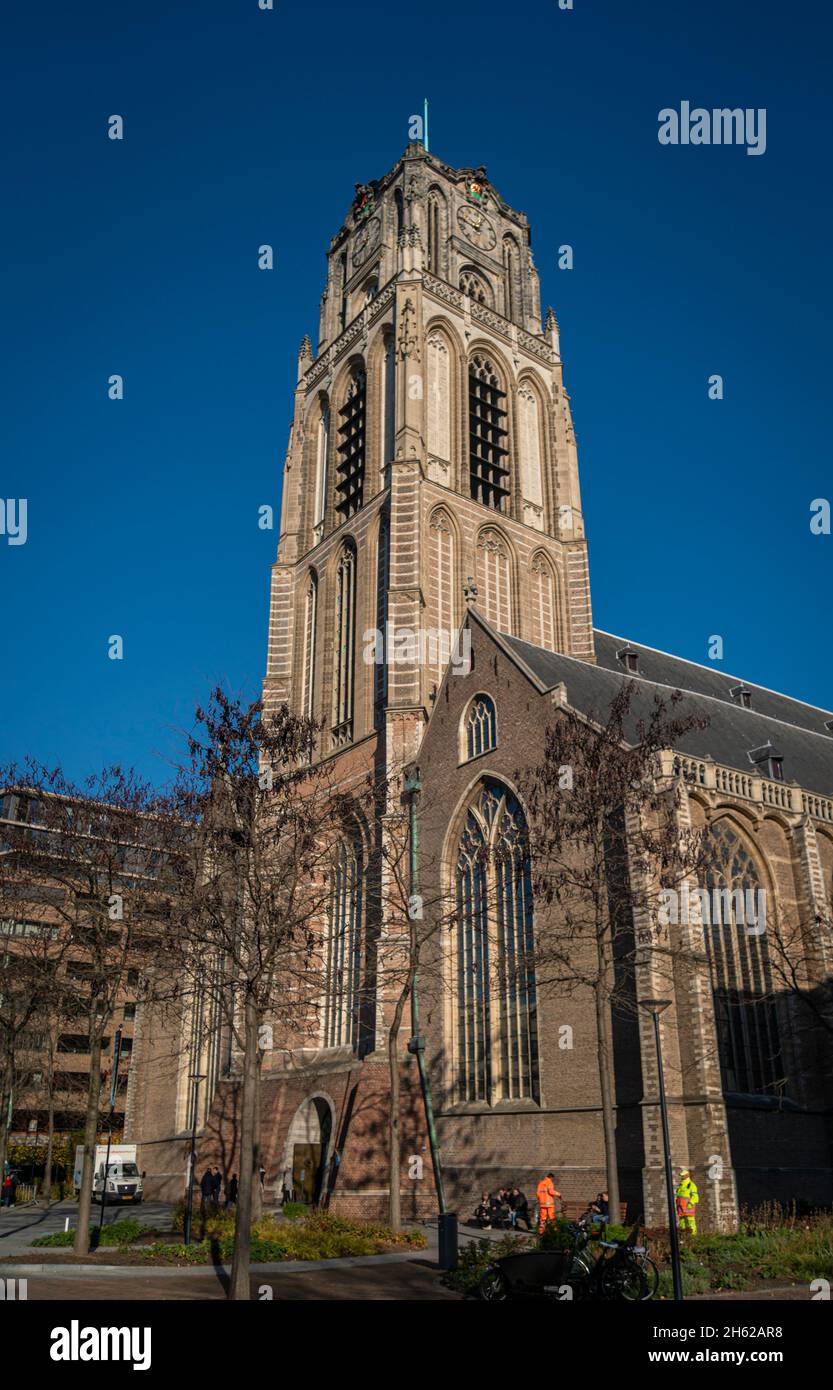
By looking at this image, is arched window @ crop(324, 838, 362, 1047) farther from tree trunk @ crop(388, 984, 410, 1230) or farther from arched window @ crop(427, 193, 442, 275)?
arched window @ crop(427, 193, 442, 275)

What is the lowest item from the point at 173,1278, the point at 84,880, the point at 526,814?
the point at 173,1278

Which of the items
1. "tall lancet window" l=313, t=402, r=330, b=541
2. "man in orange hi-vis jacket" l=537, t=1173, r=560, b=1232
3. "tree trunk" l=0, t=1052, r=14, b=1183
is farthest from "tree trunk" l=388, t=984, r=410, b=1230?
"tall lancet window" l=313, t=402, r=330, b=541

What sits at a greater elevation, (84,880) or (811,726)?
(811,726)

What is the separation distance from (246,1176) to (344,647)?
30200 mm

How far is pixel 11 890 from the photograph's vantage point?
100ft

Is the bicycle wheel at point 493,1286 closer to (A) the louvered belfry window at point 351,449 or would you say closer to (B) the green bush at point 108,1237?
(B) the green bush at point 108,1237

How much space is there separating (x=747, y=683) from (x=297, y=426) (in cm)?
2579

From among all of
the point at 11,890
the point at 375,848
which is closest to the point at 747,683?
the point at 375,848

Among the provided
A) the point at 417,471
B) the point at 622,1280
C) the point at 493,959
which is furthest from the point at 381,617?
the point at 622,1280

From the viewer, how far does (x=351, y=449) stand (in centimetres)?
4806

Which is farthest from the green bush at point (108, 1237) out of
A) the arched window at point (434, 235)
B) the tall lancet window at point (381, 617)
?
the arched window at point (434, 235)

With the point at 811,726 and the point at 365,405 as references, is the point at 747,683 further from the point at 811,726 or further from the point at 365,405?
the point at 365,405
